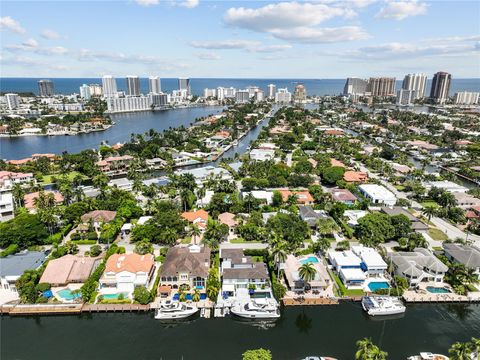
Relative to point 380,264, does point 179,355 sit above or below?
below

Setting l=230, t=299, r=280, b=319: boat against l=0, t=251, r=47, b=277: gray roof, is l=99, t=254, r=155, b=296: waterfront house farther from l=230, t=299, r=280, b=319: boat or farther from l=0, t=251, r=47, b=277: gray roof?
l=230, t=299, r=280, b=319: boat

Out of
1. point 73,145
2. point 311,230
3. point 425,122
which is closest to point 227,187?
point 311,230

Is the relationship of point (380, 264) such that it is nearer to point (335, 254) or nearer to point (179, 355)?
point (335, 254)

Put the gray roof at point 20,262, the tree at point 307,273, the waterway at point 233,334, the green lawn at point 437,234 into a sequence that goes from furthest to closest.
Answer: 1. the green lawn at point 437,234
2. the gray roof at point 20,262
3. the tree at point 307,273
4. the waterway at point 233,334

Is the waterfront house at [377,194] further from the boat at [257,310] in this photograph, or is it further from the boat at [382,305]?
the boat at [257,310]

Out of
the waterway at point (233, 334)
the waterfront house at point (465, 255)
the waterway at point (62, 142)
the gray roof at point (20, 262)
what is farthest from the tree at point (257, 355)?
the waterway at point (62, 142)

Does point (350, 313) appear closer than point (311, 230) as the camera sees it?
Yes

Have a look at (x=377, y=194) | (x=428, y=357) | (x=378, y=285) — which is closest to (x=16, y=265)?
(x=378, y=285)

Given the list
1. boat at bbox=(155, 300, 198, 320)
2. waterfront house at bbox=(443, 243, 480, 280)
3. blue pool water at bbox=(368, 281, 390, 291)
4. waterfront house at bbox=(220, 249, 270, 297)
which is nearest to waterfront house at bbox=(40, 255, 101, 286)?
boat at bbox=(155, 300, 198, 320)
